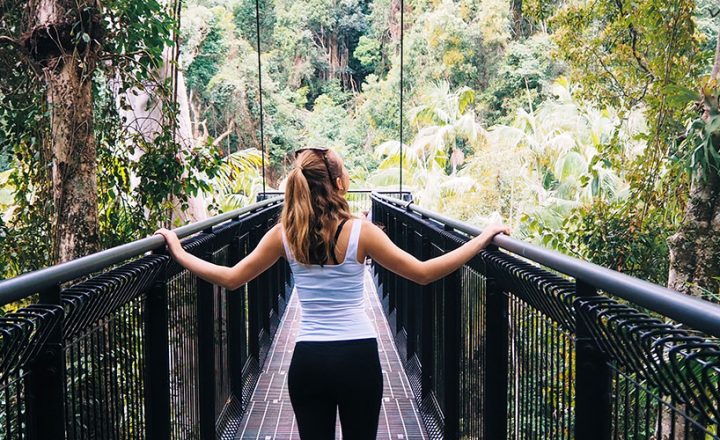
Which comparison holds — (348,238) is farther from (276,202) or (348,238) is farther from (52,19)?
(276,202)

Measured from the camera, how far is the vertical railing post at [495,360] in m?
1.89

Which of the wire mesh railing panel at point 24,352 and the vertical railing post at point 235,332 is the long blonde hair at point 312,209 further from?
the vertical railing post at point 235,332

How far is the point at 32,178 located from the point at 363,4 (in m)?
29.3

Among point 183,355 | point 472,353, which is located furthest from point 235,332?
point 472,353

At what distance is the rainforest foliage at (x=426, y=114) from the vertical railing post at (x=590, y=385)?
98.3 inches

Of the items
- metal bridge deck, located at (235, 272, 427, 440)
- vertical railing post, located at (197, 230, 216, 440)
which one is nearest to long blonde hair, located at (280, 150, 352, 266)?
vertical railing post, located at (197, 230, 216, 440)

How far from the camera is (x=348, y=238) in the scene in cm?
176

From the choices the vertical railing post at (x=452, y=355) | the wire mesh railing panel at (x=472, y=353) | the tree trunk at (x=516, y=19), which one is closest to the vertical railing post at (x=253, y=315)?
the vertical railing post at (x=452, y=355)

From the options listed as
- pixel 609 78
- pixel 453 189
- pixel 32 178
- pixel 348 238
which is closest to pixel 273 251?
pixel 348 238

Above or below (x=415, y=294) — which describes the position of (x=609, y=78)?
above

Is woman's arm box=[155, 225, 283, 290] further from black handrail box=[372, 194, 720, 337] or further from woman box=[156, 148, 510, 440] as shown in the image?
black handrail box=[372, 194, 720, 337]

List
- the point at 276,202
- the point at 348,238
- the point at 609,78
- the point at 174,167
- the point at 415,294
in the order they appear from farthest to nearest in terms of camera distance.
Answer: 1. the point at 609,78
2. the point at 276,202
3. the point at 174,167
4. the point at 415,294
5. the point at 348,238

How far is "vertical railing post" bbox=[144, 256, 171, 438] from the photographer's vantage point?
181 cm

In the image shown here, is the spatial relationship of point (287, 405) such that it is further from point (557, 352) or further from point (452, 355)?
point (557, 352)
